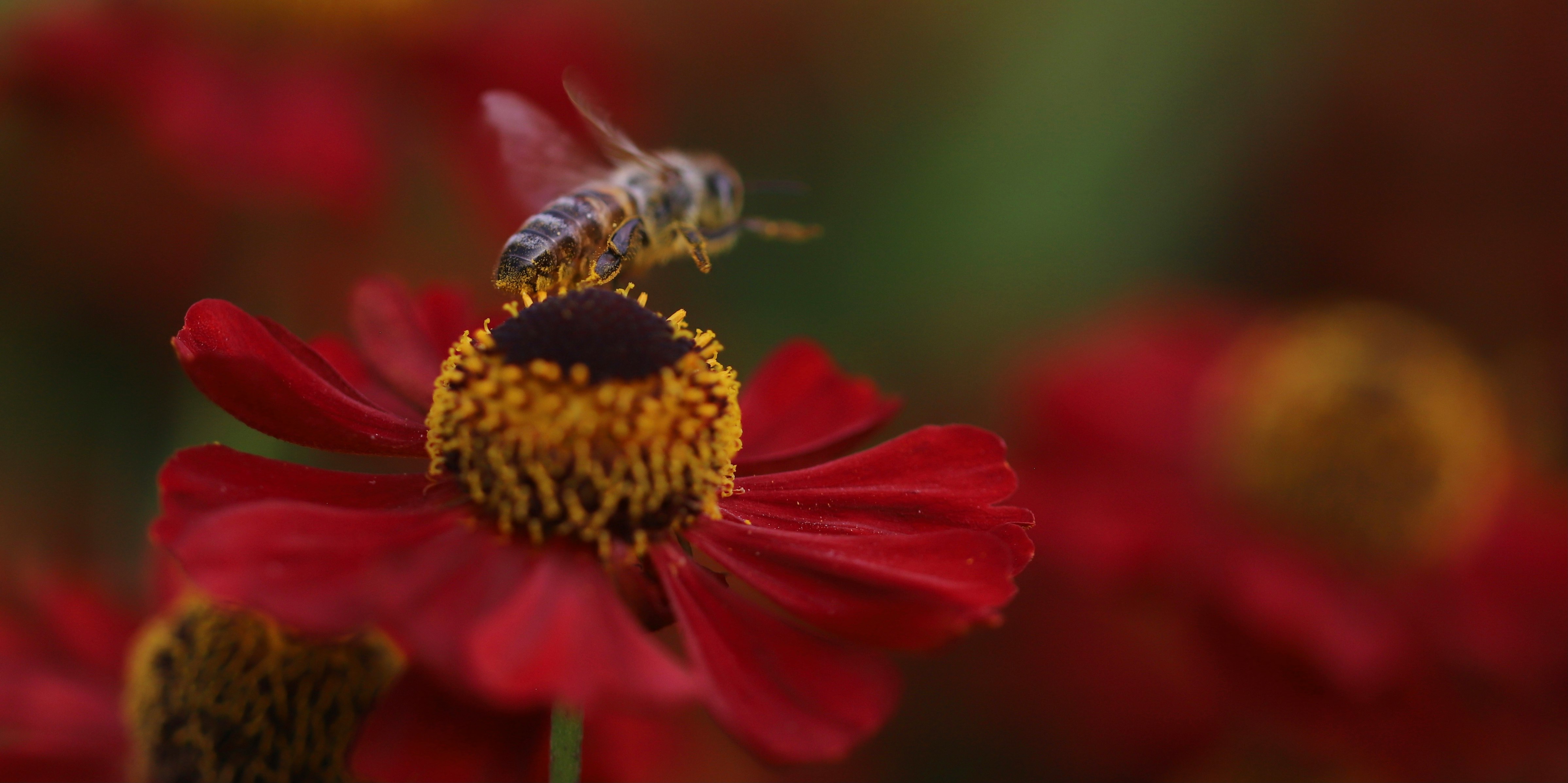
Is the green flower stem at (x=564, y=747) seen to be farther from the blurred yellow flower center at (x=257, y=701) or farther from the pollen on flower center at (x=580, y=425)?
the blurred yellow flower center at (x=257, y=701)

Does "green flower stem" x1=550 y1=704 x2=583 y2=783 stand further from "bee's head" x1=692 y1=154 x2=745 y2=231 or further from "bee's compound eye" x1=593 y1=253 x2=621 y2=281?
"bee's head" x1=692 y1=154 x2=745 y2=231

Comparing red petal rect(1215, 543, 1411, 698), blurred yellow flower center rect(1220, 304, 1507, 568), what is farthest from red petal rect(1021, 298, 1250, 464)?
red petal rect(1215, 543, 1411, 698)

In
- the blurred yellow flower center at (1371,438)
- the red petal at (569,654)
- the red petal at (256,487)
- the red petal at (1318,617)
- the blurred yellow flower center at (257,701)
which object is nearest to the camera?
the red petal at (569,654)

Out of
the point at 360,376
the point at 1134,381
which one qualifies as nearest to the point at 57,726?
the point at 360,376

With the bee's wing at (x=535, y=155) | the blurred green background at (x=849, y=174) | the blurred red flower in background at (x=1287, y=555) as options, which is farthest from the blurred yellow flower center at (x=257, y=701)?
the blurred red flower in background at (x=1287, y=555)

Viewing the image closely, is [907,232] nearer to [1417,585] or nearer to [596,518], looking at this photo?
[1417,585]

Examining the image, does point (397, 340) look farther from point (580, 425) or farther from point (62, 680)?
point (62, 680)
